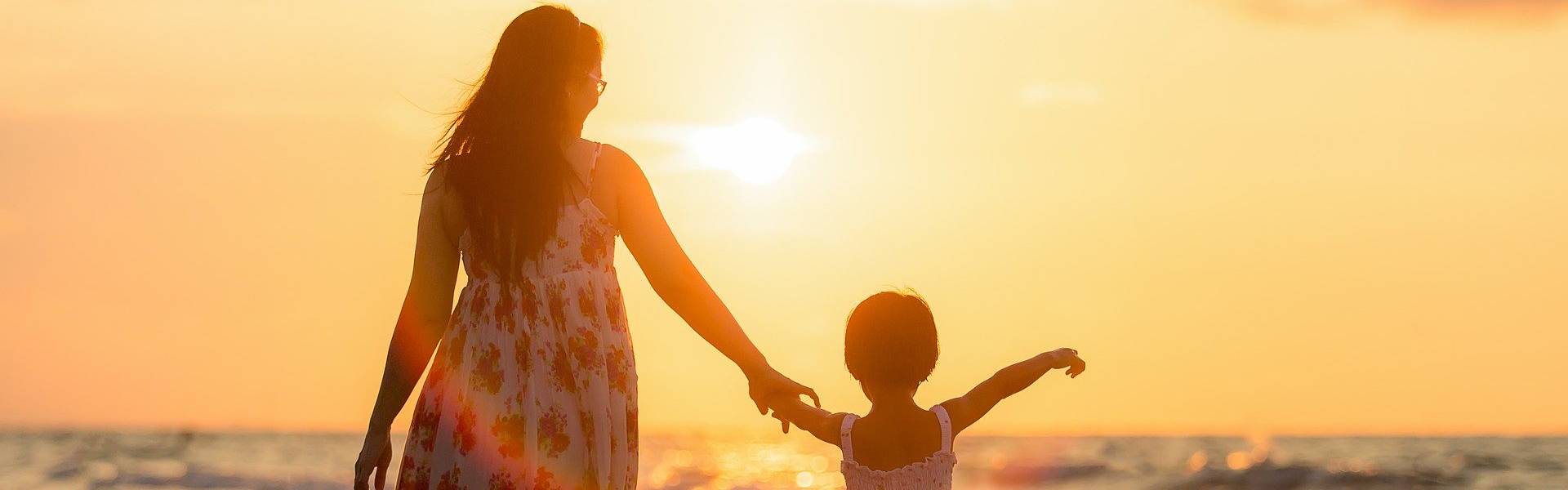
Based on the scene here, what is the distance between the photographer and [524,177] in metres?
3.71

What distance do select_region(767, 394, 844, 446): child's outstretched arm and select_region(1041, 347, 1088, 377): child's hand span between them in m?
0.59

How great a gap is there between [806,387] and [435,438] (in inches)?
37.1

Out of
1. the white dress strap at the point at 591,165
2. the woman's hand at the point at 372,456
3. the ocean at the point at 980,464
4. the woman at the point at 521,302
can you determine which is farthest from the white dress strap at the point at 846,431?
the ocean at the point at 980,464

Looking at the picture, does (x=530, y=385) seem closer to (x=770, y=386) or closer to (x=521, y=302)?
(x=521, y=302)

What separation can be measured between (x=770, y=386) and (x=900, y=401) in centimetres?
64

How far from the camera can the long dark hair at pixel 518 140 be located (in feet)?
12.2

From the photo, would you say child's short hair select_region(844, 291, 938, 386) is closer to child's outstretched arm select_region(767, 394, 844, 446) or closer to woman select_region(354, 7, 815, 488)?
child's outstretched arm select_region(767, 394, 844, 446)

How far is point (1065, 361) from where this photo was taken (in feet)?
14.6

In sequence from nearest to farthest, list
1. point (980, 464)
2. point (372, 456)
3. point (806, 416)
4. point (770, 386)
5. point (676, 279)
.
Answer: point (372, 456) → point (676, 279) → point (770, 386) → point (806, 416) → point (980, 464)

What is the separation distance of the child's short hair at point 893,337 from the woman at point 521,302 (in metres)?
0.85

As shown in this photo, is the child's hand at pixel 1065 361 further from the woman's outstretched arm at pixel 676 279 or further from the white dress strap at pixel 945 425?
the woman's outstretched arm at pixel 676 279

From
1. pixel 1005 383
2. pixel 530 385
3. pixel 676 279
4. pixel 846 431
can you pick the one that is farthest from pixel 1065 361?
pixel 530 385

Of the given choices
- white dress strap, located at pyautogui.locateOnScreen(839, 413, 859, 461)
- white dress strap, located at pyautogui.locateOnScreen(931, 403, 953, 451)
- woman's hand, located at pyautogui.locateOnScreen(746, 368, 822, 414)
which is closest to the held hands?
woman's hand, located at pyautogui.locateOnScreen(746, 368, 822, 414)

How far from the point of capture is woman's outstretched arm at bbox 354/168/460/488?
3736mm
